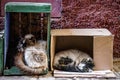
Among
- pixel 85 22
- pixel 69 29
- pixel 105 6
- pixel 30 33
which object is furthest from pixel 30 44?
pixel 105 6

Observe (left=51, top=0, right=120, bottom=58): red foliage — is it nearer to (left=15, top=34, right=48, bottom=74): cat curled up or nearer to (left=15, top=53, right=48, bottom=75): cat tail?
(left=15, top=34, right=48, bottom=74): cat curled up

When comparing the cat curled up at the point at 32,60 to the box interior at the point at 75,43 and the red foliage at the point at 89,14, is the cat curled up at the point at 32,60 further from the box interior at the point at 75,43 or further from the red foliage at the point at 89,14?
the red foliage at the point at 89,14

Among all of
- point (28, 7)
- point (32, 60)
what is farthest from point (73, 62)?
point (28, 7)

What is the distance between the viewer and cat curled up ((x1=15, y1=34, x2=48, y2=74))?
9.21 feet

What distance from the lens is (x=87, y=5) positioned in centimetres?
346

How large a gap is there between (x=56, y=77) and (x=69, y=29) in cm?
74

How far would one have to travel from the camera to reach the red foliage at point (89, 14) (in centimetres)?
345

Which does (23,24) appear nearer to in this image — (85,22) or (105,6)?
(85,22)

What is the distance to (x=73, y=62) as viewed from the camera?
2979 mm

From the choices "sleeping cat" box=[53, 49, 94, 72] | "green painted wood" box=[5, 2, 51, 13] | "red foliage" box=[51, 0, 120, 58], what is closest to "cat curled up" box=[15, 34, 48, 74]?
"sleeping cat" box=[53, 49, 94, 72]

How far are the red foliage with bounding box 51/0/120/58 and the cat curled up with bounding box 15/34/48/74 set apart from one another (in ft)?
2.07

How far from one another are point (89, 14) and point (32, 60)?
1025mm

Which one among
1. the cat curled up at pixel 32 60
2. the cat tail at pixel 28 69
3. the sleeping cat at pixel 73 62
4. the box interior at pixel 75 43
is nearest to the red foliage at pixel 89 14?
the box interior at pixel 75 43

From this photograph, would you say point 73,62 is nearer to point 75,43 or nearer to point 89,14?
point 75,43
